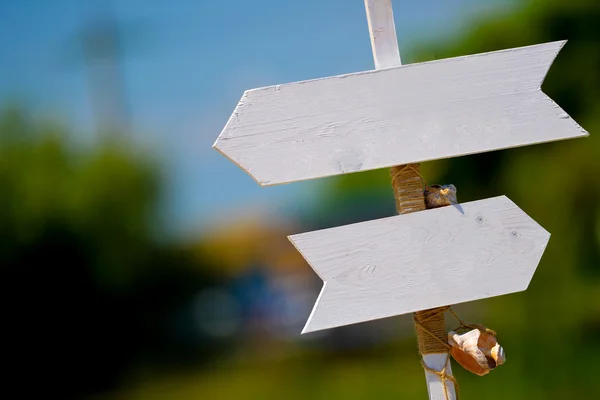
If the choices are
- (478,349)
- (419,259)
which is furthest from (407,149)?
(478,349)

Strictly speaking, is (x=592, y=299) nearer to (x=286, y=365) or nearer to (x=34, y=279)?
(x=286, y=365)

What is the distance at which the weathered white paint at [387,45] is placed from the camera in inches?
40.1

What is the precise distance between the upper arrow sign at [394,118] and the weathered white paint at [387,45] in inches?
2.0

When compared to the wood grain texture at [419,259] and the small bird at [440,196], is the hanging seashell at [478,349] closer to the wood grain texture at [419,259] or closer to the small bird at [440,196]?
the wood grain texture at [419,259]

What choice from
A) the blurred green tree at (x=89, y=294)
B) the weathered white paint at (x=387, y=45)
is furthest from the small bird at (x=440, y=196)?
the blurred green tree at (x=89, y=294)

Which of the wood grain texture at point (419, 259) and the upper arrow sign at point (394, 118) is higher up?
the upper arrow sign at point (394, 118)

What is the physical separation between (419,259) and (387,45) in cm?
30

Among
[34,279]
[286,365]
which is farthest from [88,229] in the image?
[286,365]

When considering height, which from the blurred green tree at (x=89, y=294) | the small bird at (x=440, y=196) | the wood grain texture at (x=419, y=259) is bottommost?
the blurred green tree at (x=89, y=294)

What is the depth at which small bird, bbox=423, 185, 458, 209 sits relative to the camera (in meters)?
A: 1.01

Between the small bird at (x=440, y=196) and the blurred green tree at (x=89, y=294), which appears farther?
the blurred green tree at (x=89, y=294)

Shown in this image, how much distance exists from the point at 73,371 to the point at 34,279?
47cm

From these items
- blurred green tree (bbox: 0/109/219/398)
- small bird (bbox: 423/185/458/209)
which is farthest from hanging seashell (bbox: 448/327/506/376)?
blurred green tree (bbox: 0/109/219/398)

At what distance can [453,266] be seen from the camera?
0.97 meters
